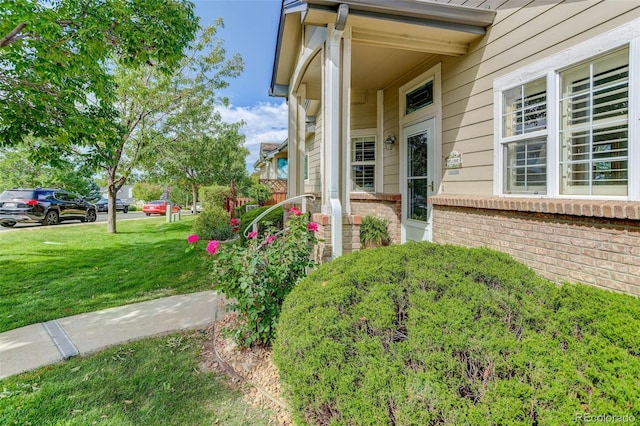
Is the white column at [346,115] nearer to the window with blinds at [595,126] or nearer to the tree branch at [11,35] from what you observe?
the window with blinds at [595,126]

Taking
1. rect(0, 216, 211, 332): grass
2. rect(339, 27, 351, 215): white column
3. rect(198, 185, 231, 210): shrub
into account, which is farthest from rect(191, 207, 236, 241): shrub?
rect(339, 27, 351, 215): white column

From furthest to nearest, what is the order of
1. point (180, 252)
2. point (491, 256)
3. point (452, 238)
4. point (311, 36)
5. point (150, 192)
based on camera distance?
point (150, 192) < point (180, 252) < point (311, 36) < point (452, 238) < point (491, 256)

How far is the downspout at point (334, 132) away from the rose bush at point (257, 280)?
782 mm

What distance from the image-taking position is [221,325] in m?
3.66

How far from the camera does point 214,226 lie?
993cm

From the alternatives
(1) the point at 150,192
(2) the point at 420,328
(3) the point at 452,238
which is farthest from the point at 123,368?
(1) the point at 150,192

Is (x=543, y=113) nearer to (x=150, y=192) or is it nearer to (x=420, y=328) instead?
(x=420, y=328)

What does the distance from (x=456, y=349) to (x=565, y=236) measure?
2.37 meters

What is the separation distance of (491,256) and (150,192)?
133 ft

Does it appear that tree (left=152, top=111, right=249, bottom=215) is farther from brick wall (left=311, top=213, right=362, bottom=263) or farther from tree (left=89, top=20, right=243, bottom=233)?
brick wall (left=311, top=213, right=362, bottom=263)

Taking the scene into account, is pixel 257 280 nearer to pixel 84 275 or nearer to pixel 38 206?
pixel 84 275

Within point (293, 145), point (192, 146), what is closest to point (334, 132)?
point (293, 145)

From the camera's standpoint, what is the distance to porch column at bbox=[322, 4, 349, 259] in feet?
13.0

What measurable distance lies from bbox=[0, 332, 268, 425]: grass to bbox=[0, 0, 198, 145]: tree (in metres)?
4.18
